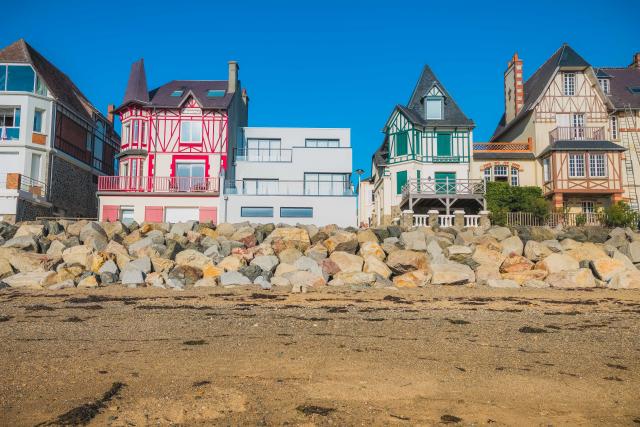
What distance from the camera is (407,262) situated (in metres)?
17.4

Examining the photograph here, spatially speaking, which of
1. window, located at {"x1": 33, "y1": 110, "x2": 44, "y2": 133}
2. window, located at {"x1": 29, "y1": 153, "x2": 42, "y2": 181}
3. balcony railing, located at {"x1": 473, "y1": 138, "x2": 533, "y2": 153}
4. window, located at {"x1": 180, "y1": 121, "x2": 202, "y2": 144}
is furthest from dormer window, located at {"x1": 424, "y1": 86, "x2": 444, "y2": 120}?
window, located at {"x1": 29, "y1": 153, "x2": 42, "y2": 181}

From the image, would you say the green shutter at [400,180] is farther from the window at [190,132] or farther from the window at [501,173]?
the window at [190,132]

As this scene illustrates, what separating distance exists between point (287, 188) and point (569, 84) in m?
18.5

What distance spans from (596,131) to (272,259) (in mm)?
23297

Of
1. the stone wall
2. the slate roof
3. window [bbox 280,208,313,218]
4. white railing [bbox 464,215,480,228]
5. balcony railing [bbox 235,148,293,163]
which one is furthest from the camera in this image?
balcony railing [bbox 235,148,293,163]

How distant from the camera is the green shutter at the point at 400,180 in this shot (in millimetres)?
31234

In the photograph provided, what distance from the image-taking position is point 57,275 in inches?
639

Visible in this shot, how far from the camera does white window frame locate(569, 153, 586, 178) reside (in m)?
29.7

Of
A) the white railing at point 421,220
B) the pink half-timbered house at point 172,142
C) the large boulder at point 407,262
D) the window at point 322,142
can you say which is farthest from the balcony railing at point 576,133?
the pink half-timbered house at point 172,142

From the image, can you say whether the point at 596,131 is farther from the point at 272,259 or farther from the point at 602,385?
the point at 602,385

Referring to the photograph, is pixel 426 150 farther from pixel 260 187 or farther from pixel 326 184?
pixel 260 187

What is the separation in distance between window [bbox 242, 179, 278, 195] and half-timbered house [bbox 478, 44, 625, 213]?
1211 centimetres

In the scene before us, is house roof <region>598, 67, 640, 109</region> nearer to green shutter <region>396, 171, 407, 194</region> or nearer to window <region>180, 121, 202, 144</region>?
green shutter <region>396, 171, 407, 194</region>

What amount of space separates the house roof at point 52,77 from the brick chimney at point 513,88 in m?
27.6
